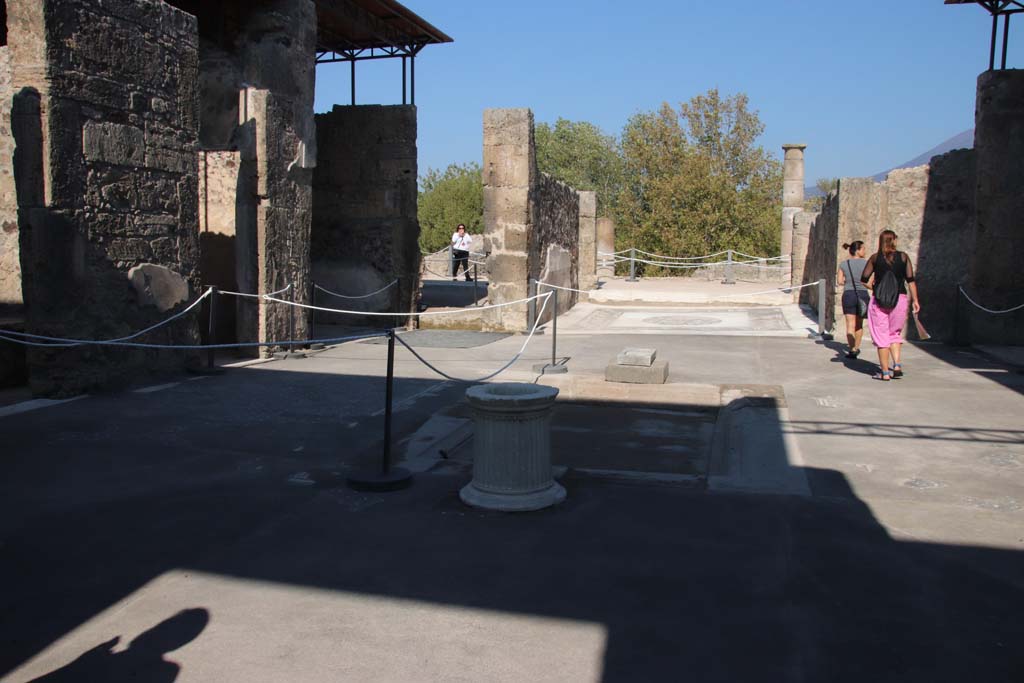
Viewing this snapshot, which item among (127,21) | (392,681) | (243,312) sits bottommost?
(392,681)

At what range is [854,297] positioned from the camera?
31.4 ft

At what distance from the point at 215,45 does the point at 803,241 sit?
43.4ft

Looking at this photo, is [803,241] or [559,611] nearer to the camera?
[559,611]

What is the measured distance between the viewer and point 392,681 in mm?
2863

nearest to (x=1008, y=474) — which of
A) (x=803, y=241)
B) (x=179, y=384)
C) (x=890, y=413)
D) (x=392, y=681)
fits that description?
(x=890, y=413)

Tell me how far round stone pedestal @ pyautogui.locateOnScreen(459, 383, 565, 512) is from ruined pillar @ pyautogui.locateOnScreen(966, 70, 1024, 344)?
868cm

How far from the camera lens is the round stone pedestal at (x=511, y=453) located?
15.1 ft

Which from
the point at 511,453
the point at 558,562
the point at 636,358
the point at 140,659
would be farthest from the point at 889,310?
the point at 140,659

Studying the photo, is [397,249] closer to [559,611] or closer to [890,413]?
[890,413]

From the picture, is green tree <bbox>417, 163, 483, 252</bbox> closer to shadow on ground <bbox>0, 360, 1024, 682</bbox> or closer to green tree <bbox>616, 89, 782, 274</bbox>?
green tree <bbox>616, 89, 782, 274</bbox>

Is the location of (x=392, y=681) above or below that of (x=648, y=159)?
below

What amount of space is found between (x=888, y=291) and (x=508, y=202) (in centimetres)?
567

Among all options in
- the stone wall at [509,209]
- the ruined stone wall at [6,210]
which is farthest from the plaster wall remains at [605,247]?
the ruined stone wall at [6,210]

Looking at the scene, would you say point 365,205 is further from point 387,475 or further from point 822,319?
point 387,475
